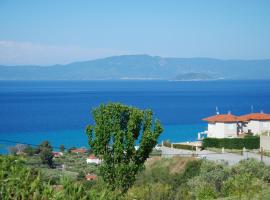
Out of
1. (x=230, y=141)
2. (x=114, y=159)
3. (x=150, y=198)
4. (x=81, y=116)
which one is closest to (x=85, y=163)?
(x=230, y=141)

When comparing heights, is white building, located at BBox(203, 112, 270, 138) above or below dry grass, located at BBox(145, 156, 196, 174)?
above

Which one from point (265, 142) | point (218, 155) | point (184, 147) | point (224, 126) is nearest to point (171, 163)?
point (218, 155)

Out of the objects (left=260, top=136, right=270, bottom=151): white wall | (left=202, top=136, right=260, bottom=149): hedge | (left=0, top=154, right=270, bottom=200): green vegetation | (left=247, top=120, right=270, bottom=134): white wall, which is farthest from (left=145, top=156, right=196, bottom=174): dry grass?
(left=247, top=120, right=270, bottom=134): white wall

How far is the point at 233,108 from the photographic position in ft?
387

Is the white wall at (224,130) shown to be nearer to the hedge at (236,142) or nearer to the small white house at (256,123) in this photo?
the small white house at (256,123)

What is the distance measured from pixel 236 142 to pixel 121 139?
20.2 metres

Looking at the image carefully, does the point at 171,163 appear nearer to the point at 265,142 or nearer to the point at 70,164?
the point at 265,142

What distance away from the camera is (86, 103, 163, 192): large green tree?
17.9m

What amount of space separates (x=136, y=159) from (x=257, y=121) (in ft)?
83.1

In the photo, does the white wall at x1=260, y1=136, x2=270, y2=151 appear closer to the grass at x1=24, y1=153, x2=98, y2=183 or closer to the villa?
the villa

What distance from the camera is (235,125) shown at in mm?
41031

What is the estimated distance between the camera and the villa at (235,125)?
134ft

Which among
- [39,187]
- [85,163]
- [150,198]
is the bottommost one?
[85,163]

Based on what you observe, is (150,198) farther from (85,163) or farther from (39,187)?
(85,163)
